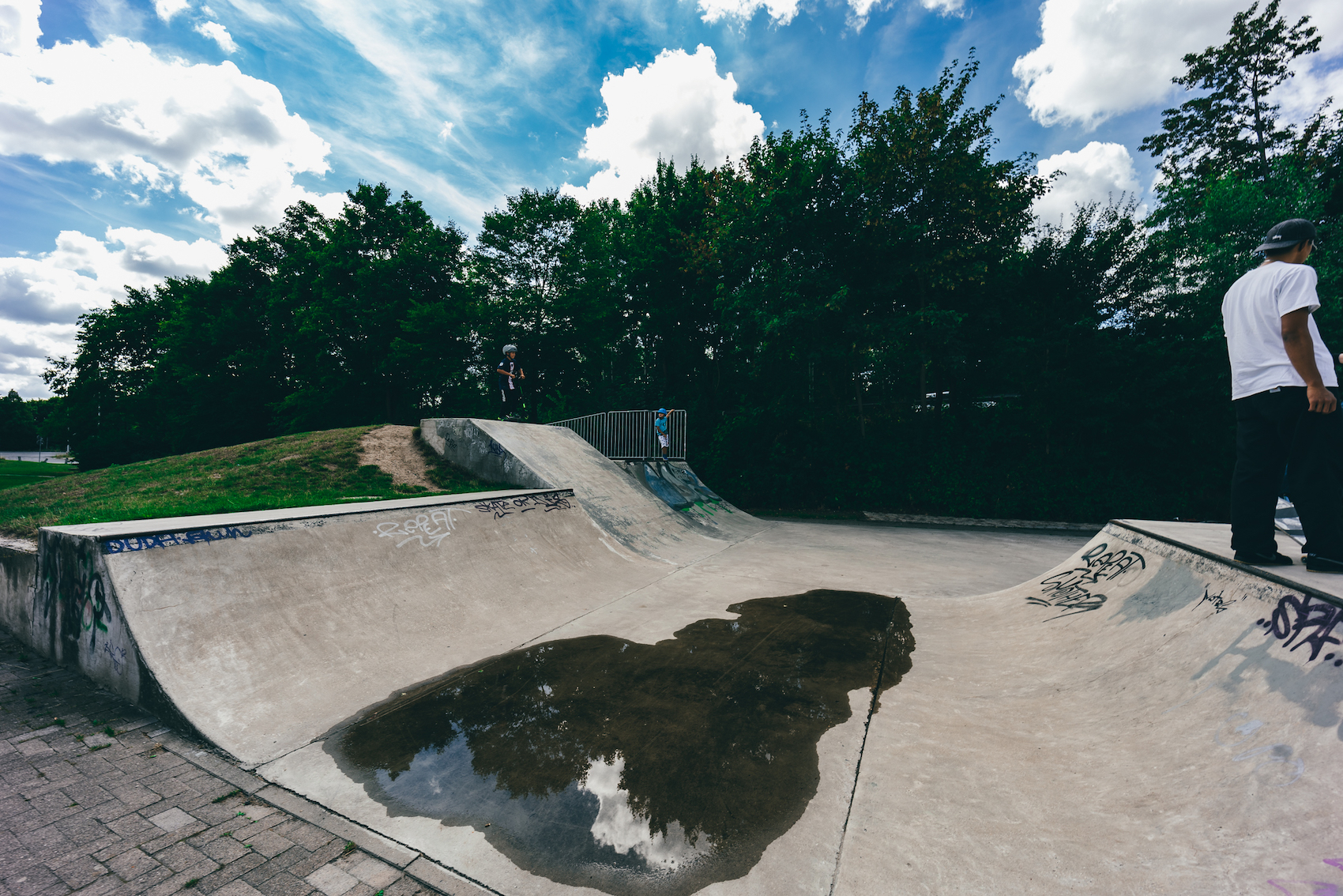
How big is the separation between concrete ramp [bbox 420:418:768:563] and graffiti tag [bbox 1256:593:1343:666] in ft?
18.6

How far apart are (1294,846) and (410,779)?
10.8ft

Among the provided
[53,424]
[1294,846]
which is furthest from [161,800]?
[53,424]

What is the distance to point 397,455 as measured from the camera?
871 cm

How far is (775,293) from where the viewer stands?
12883 millimetres

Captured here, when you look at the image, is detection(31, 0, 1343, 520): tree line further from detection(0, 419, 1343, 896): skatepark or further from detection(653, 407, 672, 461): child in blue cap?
detection(0, 419, 1343, 896): skatepark

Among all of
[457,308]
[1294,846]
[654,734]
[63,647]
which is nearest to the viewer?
[1294,846]

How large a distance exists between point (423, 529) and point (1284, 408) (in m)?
6.37

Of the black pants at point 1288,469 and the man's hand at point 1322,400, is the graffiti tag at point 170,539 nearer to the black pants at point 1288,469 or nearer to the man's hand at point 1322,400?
the black pants at point 1288,469

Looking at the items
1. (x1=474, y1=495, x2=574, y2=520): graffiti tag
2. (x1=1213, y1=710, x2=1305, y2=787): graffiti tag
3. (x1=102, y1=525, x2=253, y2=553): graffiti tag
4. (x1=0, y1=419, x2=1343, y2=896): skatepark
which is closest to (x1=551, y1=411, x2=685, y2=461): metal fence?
(x1=474, y1=495, x2=574, y2=520): graffiti tag

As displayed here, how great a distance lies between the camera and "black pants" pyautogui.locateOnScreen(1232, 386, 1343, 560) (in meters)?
2.58

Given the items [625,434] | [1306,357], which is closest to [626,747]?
[1306,357]

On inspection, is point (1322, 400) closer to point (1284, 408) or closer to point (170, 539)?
point (1284, 408)

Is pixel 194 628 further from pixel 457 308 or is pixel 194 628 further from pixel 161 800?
pixel 457 308

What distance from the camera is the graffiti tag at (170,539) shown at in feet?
10.7
